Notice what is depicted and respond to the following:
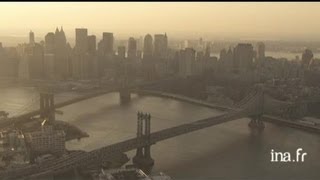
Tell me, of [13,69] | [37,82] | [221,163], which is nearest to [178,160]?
[221,163]

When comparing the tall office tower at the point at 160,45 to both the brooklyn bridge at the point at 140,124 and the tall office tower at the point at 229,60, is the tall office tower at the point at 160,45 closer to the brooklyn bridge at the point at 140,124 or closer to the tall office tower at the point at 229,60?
the tall office tower at the point at 229,60

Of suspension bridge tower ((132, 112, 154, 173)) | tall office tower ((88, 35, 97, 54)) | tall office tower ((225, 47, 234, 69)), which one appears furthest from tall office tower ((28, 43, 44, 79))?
suspension bridge tower ((132, 112, 154, 173))

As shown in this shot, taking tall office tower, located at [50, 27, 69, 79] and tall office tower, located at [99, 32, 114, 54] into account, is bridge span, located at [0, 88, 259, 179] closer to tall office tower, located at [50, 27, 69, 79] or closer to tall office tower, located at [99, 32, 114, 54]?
tall office tower, located at [50, 27, 69, 79]

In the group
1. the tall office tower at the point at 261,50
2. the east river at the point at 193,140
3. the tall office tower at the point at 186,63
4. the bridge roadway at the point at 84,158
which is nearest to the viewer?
the bridge roadway at the point at 84,158

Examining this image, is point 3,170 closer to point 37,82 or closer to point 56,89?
point 56,89

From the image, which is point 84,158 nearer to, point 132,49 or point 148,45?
point 132,49

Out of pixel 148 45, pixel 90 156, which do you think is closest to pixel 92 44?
pixel 148 45

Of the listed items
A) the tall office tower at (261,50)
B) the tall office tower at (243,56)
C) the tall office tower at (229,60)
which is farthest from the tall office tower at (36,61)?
the tall office tower at (261,50)
